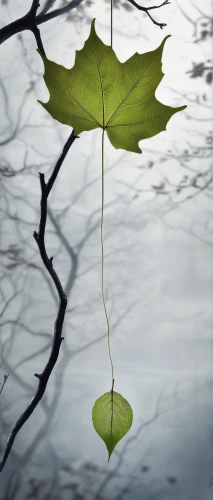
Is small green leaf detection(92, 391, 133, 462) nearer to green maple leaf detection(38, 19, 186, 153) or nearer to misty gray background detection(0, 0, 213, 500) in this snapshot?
green maple leaf detection(38, 19, 186, 153)

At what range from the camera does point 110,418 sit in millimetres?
376

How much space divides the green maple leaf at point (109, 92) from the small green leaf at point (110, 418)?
0.60 ft

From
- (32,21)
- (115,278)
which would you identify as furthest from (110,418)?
(115,278)

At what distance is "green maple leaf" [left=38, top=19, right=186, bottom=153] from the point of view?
315mm

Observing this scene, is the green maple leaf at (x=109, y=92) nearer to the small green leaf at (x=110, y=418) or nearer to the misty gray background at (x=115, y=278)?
the small green leaf at (x=110, y=418)

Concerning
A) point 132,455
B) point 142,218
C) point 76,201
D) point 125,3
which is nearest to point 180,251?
point 142,218

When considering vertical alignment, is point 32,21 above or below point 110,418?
above

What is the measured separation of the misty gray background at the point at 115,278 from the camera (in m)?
1.04

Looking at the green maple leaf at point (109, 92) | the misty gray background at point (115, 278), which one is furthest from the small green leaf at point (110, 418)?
the misty gray background at point (115, 278)

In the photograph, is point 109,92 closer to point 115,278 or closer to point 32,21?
point 32,21

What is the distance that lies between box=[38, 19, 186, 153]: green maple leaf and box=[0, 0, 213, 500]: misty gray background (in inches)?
28.5

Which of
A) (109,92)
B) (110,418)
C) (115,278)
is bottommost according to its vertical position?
(110,418)

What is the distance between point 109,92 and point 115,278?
750mm

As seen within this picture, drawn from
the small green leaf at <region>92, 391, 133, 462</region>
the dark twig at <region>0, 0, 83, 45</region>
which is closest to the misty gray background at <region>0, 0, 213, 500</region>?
the dark twig at <region>0, 0, 83, 45</region>
